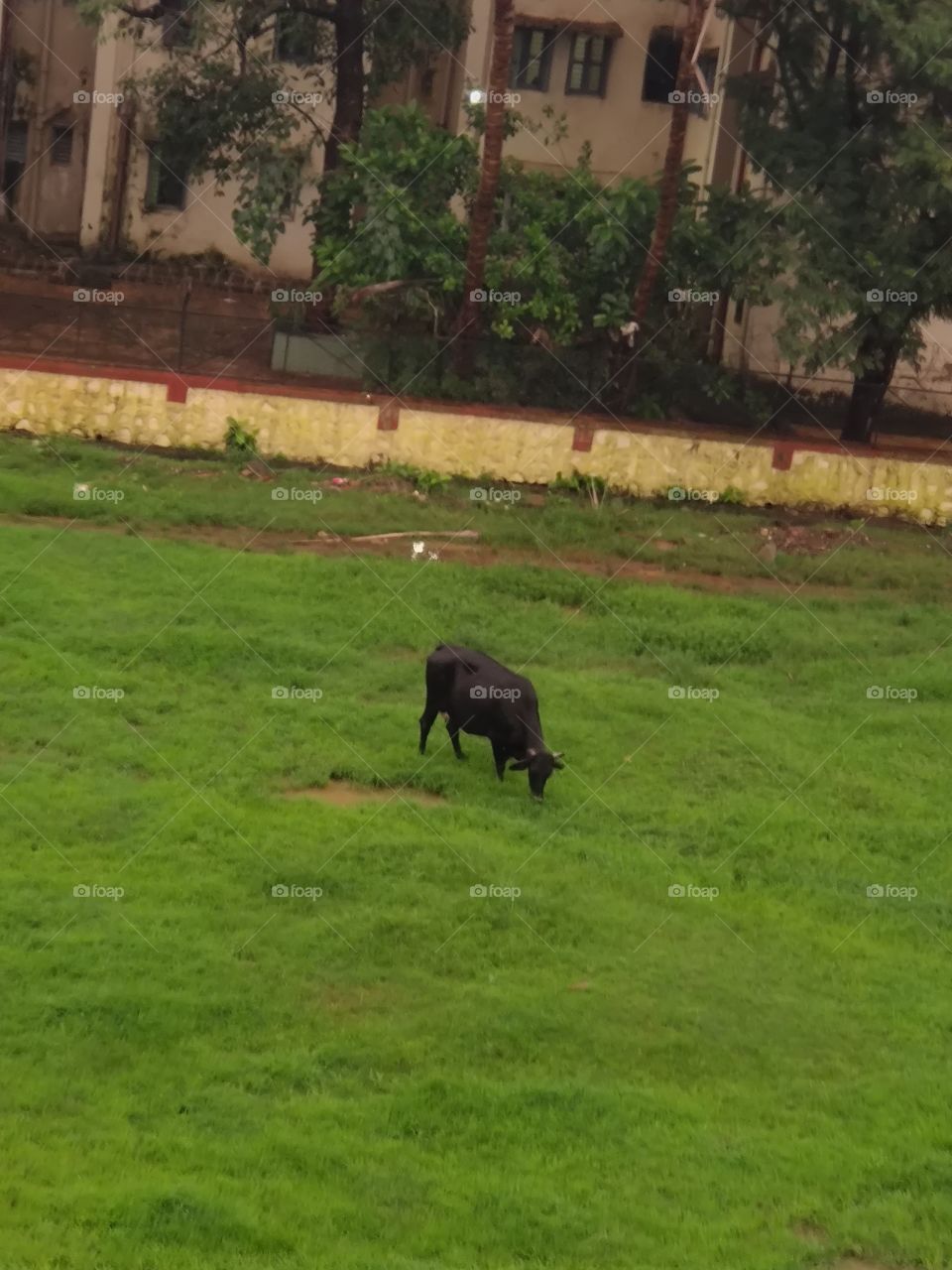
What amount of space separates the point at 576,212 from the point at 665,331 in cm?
203

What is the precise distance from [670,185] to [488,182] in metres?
2.33

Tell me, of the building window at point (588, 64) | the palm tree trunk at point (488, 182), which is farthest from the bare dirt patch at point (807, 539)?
the building window at point (588, 64)

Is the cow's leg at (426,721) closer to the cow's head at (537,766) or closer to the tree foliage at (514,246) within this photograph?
the cow's head at (537,766)

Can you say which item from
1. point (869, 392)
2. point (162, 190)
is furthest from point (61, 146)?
point (869, 392)

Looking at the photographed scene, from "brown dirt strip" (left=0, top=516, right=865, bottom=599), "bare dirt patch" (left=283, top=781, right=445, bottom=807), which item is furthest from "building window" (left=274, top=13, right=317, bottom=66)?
"bare dirt patch" (left=283, top=781, right=445, bottom=807)

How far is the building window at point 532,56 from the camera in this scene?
31.0 m

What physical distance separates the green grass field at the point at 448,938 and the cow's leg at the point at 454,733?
0.34 feet

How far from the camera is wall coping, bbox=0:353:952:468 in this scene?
1989cm

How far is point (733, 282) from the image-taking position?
2170 centimetres

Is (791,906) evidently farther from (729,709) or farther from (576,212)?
(576,212)

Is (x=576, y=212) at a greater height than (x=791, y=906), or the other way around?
(x=576, y=212)

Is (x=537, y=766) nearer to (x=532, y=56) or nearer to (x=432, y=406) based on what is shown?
(x=432, y=406)

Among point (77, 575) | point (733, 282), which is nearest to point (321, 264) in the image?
point (733, 282)

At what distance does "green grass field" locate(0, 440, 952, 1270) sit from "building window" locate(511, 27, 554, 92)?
18357mm
